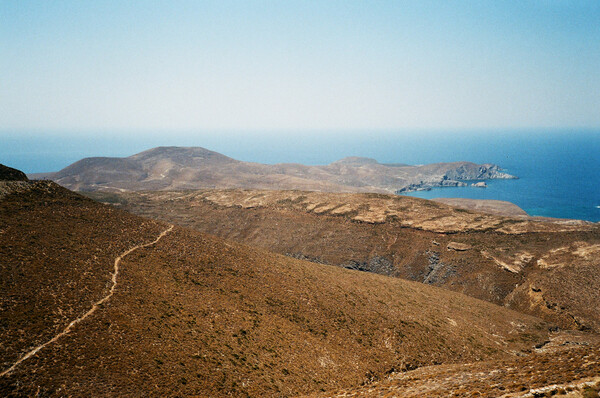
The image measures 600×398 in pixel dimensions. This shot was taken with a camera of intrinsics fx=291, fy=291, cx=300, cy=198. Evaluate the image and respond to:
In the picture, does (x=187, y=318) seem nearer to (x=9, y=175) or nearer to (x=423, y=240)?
(x=9, y=175)

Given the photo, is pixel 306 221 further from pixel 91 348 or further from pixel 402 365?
pixel 91 348

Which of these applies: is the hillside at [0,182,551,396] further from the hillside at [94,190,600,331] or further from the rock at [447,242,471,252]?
the rock at [447,242,471,252]

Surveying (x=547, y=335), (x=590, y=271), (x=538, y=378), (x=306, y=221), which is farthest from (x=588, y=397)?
(x=306, y=221)

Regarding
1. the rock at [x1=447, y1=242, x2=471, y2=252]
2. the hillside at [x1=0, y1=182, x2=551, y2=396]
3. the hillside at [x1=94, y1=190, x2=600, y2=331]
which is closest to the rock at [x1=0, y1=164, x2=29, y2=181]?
the hillside at [x1=0, y1=182, x2=551, y2=396]

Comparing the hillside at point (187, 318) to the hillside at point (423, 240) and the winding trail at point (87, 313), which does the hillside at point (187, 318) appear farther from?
the hillside at point (423, 240)

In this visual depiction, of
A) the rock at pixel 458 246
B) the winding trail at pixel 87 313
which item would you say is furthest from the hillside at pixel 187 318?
the rock at pixel 458 246
